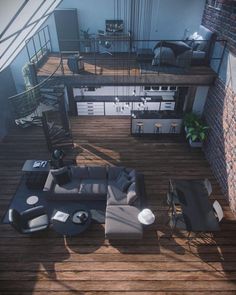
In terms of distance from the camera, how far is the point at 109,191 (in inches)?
302

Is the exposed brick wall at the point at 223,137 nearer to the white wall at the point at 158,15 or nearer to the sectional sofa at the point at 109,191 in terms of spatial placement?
the sectional sofa at the point at 109,191

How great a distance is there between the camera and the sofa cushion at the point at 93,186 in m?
7.72

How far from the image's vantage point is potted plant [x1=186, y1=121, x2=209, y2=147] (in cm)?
967

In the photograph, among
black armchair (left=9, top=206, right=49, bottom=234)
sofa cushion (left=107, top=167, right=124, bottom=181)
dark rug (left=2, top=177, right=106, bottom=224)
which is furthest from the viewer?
sofa cushion (left=107, top=167, right=124, bottom=181)

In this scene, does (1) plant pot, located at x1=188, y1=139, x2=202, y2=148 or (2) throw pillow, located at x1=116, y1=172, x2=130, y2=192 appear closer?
(2) throw pillow, located at x1=116, y1=172, x2=130, y2=192

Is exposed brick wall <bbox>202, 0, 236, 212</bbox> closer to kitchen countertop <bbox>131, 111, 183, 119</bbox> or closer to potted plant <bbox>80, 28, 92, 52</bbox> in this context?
kitchen countertop <bbox>131, 111, 183, 119</bbox>

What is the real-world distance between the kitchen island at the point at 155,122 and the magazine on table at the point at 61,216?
5.31 metres

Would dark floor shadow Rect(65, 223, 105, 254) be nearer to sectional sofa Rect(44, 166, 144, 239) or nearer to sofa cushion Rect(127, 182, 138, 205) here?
sectional sofa Rect(44, 166, 144, 239)

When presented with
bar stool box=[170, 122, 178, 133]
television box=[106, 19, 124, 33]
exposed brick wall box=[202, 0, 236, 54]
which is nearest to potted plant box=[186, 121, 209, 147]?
bar stool box=[170, 122, 178, 133]

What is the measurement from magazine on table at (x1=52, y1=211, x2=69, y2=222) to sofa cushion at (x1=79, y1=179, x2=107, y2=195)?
0.92 m

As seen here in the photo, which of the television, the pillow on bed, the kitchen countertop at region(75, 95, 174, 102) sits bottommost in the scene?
the kitchen countertop at region(75, 95, 174, 102)

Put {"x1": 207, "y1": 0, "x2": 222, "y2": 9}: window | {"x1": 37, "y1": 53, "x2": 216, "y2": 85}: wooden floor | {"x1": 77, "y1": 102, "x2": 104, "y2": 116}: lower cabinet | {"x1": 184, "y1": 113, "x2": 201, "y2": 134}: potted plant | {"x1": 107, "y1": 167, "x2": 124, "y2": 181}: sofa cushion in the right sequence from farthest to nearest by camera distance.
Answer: {"x1": 77, "y1": 102, "x2": 104, "y2": 116}: lower cabinet < {"x1": 184, "y1": 113, "x2": 201, "y2": 134}: potted plant < {"x1": 37, "y1": 53, "x2": 216, "y2": 85}: wooden floor < {"x1": 207, "y1": 0, "x2": 222, "y2": 9}: window < {"x1": 107, "y1": 167, "x2": 124, "y2": 181}: sofa cushion

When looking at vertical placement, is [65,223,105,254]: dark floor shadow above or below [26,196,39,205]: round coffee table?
below

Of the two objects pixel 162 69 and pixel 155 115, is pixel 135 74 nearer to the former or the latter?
pixel 162 69
